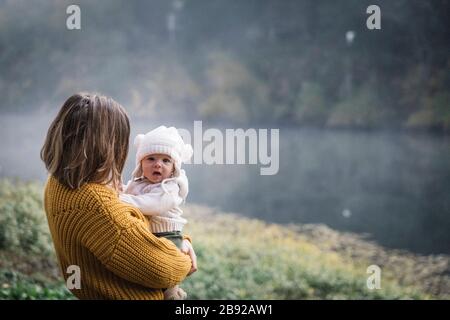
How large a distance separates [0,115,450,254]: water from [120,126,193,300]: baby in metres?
3.04

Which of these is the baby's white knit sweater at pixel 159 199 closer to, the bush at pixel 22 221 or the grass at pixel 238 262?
the grass at pixel 238 262

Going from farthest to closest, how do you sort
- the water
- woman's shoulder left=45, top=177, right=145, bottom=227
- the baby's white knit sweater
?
the water → the baby's white knit sweater → woman's shoulder left=45, top=177, right=145, bottom=227

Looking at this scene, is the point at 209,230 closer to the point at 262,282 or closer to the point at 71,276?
the point at 262,282

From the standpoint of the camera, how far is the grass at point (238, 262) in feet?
14.7

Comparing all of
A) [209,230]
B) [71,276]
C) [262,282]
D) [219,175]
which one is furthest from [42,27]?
[71,276]

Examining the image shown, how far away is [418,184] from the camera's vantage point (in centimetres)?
509

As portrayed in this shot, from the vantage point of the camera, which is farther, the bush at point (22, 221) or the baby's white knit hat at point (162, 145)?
the bush at point (22, 221)

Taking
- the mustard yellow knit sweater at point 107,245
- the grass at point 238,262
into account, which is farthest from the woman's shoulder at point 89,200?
the grass at point 238,262

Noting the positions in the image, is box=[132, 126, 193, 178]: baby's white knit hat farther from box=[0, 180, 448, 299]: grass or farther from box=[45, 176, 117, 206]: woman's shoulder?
box=[0, 180, 448, 299]: grass

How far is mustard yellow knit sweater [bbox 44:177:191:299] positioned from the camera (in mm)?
1679

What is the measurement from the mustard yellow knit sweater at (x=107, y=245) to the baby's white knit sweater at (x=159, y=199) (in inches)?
3.1

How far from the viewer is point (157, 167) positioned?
1.95 m

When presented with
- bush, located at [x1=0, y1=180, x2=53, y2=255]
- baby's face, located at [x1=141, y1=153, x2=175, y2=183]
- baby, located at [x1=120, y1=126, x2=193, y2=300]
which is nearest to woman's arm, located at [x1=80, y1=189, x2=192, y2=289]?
baby, located at [x1=120, y1=126, x2=193, y2=300]

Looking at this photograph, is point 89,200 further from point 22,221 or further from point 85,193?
point 22,221
